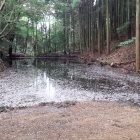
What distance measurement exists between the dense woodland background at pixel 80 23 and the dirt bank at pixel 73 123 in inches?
245

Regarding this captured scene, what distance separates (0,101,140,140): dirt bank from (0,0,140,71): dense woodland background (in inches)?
245

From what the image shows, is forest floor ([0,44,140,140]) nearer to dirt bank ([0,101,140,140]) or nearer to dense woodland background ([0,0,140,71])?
dirt bank ([0,101,140,140])

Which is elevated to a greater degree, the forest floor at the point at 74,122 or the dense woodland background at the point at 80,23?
the dense woodland background at the point at 80,23

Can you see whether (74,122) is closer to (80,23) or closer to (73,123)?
(73,123)

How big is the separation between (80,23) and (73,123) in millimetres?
25128

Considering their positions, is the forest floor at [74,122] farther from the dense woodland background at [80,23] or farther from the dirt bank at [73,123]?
the dense woodland background at [80,23]

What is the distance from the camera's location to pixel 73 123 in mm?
3781

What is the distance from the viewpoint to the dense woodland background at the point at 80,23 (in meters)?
13.8

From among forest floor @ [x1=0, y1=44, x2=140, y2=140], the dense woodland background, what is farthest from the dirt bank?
the dense woodland background

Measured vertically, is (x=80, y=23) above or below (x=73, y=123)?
above

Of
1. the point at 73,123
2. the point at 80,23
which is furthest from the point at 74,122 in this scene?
the point at 80,23

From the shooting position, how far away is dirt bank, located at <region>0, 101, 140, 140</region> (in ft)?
10.5

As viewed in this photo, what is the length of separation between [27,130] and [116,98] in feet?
11.7

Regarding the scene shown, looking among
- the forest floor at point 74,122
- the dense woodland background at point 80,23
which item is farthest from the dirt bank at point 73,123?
the dense woodland background at point 80,23
